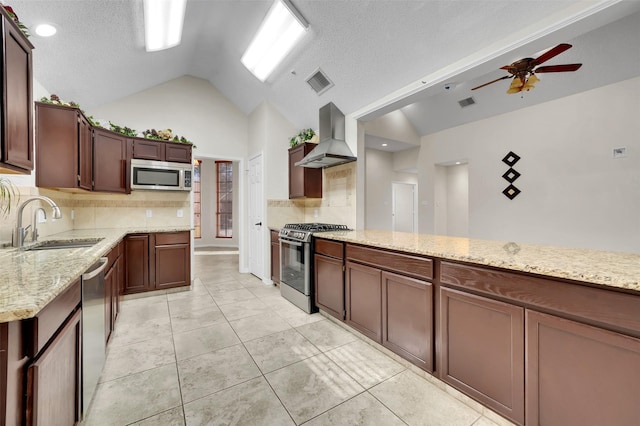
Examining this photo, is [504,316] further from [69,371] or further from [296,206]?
[296,206]

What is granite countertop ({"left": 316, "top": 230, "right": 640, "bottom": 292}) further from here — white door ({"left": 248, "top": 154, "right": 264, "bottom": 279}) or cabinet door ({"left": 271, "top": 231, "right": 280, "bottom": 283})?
white door ({"left": 248, "top": 154, "right": 264, "bottom": 279})

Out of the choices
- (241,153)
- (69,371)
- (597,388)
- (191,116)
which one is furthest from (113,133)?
(597,388)

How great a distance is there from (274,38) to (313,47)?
54 centimetres

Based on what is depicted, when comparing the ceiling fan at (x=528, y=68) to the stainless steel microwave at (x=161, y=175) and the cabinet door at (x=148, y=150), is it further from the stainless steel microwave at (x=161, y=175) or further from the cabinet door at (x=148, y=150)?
the cabinet door at (x=148, y=150)

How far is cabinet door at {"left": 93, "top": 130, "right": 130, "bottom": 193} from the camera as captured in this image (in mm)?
3287

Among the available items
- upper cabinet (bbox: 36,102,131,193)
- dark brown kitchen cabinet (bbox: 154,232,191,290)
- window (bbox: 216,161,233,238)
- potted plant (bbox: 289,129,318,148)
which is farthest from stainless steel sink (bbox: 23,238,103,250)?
window (bbox: 216,161,233,238)

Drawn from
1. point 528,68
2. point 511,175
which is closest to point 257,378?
point 528,68

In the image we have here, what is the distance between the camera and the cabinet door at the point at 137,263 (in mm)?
3486

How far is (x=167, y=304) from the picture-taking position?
11.2ft

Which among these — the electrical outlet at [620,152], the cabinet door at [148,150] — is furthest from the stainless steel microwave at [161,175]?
the electrical outlet at [620,152]

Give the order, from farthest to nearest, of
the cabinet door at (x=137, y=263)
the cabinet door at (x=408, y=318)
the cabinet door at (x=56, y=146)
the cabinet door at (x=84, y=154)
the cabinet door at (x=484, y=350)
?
the cabinet door at (x=137, y=263) < the cabinet door at (x=84, y=154) < the cabinet door at (x=56, y=146) < the cabinet door at (x=408, y=318) < the cabinet door at (x=484, y=350)

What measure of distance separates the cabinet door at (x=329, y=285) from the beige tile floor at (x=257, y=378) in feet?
0.62

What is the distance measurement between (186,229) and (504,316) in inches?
150

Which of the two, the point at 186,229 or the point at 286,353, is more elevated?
the point at 186,229
